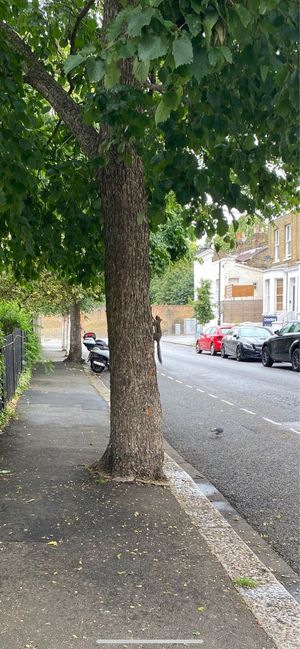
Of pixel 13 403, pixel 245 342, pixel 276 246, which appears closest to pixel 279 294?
pixel 276 246

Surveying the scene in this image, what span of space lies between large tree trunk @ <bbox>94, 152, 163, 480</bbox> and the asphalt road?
112 centimetres

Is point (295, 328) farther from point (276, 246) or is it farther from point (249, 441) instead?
point (276, 246)

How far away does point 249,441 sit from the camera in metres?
9.36

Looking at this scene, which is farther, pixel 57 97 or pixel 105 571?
pixel 57 97

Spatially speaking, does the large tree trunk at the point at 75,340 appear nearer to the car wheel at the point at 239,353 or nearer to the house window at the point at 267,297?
the car wheel at the point at 239,353

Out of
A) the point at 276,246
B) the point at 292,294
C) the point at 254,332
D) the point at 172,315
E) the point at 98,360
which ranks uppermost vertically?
the point at 276,246

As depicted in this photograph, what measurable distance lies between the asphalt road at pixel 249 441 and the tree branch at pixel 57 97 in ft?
12.6

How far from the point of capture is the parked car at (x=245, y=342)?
26672mm

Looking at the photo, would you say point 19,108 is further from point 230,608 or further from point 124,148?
point 230,608

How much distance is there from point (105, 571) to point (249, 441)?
18.3ft

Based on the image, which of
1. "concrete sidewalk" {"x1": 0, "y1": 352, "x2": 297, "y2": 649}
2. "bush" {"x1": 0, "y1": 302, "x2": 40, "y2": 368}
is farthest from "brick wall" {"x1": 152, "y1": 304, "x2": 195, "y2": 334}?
"concrete sidewalk" {"x1": 0, "y1": 352, "x2": 297, "y2": 649}

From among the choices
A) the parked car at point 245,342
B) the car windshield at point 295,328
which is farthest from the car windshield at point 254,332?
the car windshield at point 295,328

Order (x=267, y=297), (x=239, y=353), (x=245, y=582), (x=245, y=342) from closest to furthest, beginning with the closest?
(x=245, y=582)
(x=245, y=342)
(x=239, y=353)
(x=267, y=297)

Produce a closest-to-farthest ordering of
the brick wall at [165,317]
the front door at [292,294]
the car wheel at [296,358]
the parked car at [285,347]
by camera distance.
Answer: the car wheel at [296,358], the parked car at [285,347], the front door at [292,294], the brick wall at [165,317]
